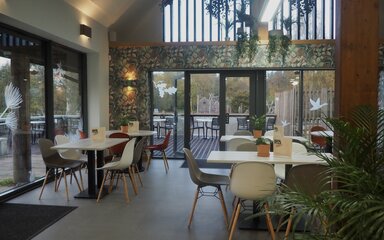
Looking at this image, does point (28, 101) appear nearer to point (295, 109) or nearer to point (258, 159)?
point (258, 159)

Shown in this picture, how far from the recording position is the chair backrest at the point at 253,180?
3273 mm

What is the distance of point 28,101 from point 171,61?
351 centimetres

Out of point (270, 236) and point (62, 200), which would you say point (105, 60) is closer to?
point (62, 200)

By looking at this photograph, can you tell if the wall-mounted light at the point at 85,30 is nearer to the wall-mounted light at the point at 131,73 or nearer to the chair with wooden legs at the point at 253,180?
the wall-mounted light at the point at 131,73

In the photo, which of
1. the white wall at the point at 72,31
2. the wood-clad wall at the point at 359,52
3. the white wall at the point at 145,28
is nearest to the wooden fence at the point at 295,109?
the white wall at the point at 145,28

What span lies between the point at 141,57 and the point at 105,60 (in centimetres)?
83

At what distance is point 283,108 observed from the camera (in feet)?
27.2

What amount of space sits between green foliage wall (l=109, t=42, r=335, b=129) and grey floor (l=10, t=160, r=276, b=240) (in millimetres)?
2888

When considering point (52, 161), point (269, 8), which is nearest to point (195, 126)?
point (269, 8)

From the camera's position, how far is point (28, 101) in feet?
18.3

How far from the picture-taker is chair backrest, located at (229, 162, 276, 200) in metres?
3.27

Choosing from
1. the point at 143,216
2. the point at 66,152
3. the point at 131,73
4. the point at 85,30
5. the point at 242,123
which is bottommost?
the point at 143,216

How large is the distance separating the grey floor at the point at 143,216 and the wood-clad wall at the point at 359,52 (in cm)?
190

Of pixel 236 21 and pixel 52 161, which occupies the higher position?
pixel 236 21
